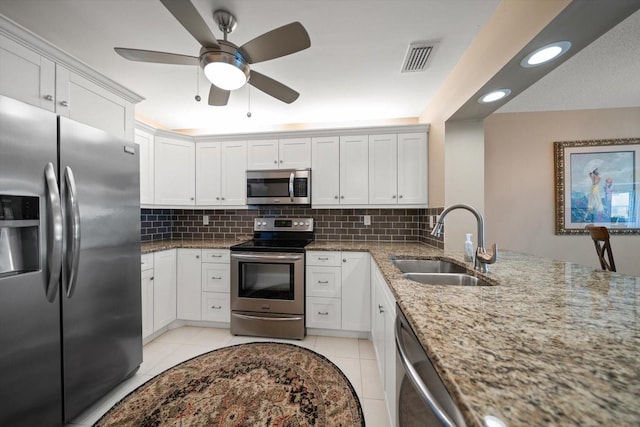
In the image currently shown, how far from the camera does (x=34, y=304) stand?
120 cm

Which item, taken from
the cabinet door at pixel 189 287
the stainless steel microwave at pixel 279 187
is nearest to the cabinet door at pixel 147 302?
the cabinet door at pixel 189 287

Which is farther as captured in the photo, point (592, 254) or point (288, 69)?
point (592, 254)

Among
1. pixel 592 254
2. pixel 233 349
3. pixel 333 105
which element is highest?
pixel 333 105

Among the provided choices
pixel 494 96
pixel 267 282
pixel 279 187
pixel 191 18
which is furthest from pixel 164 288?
pixel 494 96

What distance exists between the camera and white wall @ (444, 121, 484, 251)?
87.8 inches

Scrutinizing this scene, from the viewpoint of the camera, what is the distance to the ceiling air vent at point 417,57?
171 cm

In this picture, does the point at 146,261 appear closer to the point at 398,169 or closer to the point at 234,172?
the point at 234,172

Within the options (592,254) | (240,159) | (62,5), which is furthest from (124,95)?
(592,254)

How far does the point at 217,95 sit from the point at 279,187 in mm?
1210

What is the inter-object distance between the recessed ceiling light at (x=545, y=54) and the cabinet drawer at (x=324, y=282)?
6.80 ft

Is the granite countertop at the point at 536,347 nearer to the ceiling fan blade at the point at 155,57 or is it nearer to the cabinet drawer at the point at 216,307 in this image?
the ceiling fan blade at the point at 155,57

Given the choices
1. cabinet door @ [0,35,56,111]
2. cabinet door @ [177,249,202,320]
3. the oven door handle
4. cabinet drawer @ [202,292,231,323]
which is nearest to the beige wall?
the oven door handle

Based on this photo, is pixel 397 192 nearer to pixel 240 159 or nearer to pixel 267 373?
pixel 240 159

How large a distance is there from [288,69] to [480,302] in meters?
2.07
